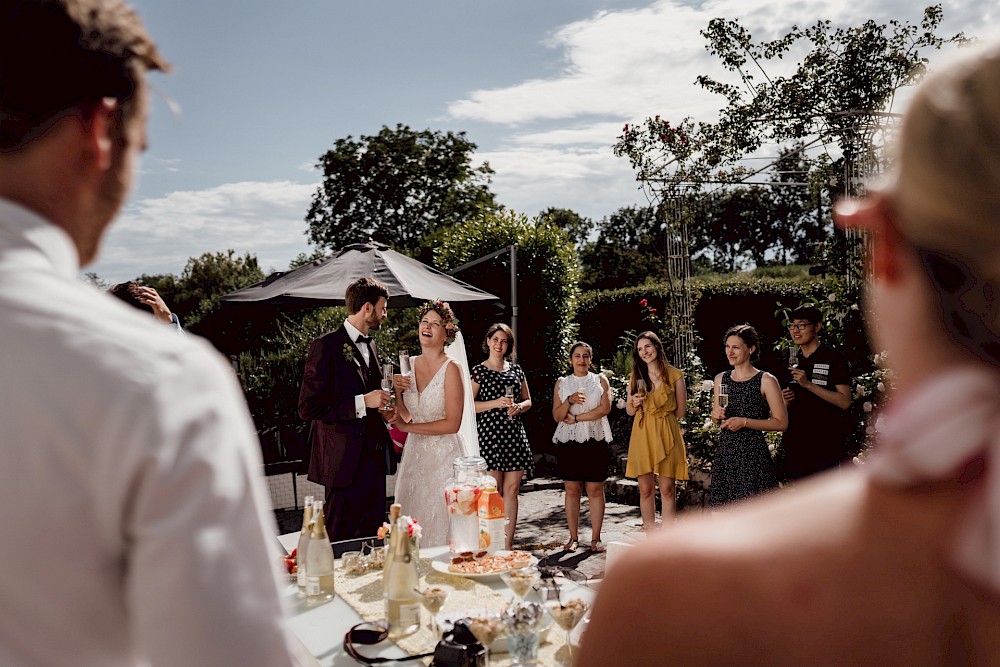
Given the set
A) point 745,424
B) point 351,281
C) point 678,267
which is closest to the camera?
point 745,424

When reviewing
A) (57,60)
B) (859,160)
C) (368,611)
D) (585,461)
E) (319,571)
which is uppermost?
(859,160)

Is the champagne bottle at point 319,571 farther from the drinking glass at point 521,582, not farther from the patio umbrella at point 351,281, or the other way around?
the patio umbrella at point 351,281

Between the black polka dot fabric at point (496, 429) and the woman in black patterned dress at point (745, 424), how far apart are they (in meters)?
1.76

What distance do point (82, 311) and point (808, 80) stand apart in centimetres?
881

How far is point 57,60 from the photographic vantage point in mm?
750

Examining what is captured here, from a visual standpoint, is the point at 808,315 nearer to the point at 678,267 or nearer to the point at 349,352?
the point at 349,352

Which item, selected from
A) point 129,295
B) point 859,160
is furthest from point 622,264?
point 129,295

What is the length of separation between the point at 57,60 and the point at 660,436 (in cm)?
579

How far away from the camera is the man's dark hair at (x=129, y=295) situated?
3.81 m

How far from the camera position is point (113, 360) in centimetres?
69

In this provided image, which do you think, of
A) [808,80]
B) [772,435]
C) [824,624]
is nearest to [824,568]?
[824,624]

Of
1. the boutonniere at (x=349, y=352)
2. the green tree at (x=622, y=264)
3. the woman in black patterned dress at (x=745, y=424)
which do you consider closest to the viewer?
the boutonniere at (x=349, y=352)

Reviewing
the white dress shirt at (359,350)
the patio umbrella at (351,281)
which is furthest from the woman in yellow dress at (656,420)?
the white dress shirt at (359,350)

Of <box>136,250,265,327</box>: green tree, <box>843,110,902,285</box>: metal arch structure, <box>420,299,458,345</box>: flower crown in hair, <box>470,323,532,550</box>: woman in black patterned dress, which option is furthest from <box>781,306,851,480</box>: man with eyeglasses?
<box>136,250,265,327</box>: green tree
